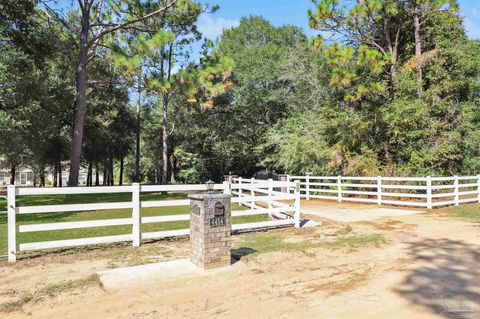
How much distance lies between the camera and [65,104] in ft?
95.5

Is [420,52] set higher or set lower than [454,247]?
higher

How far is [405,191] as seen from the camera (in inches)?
623

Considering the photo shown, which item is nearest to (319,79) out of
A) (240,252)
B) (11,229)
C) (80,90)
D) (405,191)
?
(405,191)

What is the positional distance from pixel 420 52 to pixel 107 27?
16.2 m

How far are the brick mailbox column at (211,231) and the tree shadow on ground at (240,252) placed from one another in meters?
0.51

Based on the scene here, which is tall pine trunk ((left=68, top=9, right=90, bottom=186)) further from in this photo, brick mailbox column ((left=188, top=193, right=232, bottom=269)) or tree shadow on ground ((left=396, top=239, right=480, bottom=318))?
tree shadow on ground ((left=396, top=239, right=480, bottom=318))

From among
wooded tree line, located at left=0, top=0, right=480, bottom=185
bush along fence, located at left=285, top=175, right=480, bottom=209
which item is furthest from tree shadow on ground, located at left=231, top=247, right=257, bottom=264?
wooded tree line, located at left=0, top=0, right=480, bottom=185

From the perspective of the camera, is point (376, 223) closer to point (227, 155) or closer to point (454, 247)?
point (454, 247)

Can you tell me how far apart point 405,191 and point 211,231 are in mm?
12132

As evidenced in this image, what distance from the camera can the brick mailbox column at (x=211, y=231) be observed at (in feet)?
19.1

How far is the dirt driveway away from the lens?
4199 millimetres

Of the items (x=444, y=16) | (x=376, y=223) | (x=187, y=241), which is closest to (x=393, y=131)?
(x=444, y=16)

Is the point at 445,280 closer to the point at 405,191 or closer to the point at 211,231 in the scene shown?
the point at 211,231

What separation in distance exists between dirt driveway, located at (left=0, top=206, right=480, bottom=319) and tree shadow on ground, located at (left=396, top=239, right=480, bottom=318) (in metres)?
0.01
